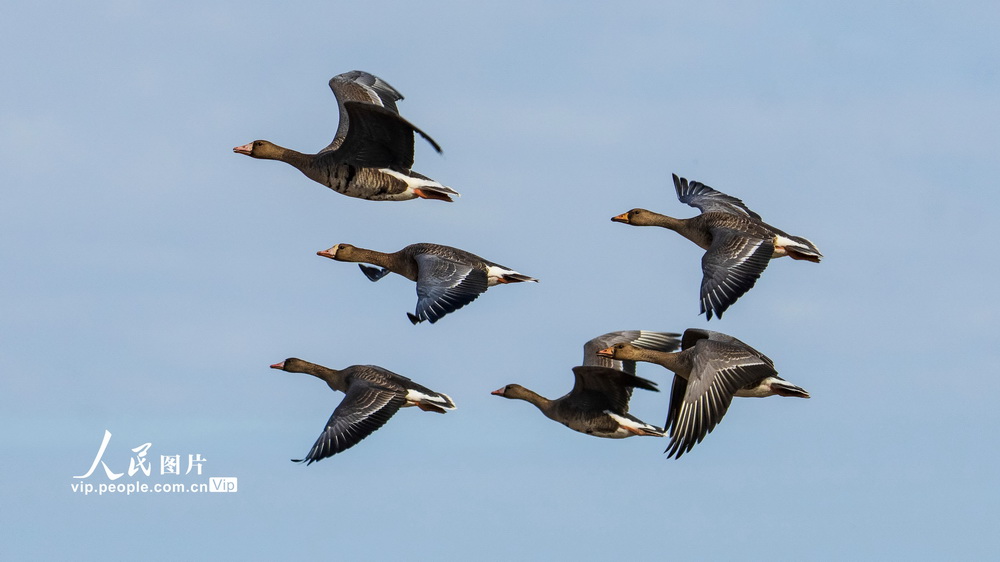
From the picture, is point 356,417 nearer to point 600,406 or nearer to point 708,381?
point 600,406

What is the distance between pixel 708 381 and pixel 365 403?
6.68m

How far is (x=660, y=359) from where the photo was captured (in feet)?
104

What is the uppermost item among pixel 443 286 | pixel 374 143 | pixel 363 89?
pixel 363 89

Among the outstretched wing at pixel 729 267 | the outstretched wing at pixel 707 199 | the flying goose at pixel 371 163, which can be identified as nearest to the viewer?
the outstretched wing at pixel 729 267

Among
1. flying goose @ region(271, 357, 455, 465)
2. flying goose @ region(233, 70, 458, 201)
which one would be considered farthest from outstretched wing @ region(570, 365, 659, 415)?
flying goose @ region(233, 70, 458, 201)

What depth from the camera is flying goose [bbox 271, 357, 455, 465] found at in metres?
31.0

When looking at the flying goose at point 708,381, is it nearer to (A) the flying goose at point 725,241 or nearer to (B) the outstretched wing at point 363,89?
(A) the flying goose at point 725,241

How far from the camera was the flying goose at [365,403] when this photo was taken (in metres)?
31.0

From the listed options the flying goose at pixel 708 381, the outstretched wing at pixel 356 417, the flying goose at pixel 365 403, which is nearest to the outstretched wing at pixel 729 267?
the flying goose at pixel 708 381

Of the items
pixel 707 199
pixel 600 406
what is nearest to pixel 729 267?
pixel 600 406

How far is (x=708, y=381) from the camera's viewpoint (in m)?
28.2

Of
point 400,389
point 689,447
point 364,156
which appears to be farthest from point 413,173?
point 689,447

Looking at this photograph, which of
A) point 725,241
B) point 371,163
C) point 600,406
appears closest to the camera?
point 725,241

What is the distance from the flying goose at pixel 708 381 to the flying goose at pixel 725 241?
34.8 inches
